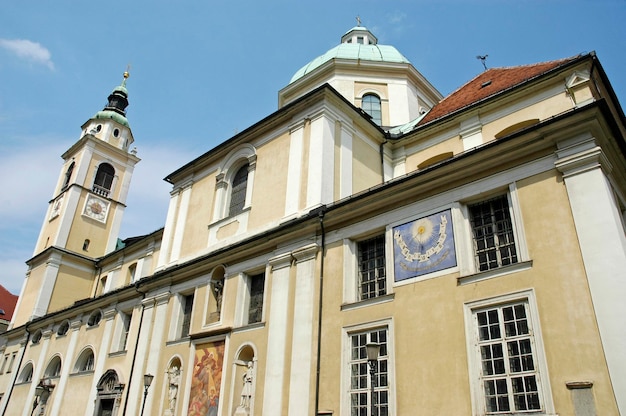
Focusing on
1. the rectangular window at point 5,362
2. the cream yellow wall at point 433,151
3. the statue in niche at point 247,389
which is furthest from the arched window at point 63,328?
the cream yellow wall at point 433,151

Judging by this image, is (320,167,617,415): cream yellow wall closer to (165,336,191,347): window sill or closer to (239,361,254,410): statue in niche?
(239,361,254,410): statue in niche

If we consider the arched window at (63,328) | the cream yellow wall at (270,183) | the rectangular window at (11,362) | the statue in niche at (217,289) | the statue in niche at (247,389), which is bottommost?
the statue in niche at (247,389)

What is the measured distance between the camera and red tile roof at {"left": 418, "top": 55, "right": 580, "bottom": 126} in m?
15.4

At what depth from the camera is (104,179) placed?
34406 millimetres

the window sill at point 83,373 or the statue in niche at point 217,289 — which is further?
the window sill at point 83,373

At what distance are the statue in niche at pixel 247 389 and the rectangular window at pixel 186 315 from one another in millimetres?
3807

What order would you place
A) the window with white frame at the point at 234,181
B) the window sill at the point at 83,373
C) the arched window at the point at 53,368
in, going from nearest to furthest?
1. the window with white frame at the point at 234,181
2. the window sill at the point at 83,373
3. the arched window at the point at 53,368

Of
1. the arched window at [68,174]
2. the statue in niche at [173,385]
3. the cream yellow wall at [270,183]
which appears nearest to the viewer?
the statue in niche at [173,385]

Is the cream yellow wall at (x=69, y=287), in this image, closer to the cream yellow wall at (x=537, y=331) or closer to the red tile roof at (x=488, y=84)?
the red tile roof at (x=488, y=84)

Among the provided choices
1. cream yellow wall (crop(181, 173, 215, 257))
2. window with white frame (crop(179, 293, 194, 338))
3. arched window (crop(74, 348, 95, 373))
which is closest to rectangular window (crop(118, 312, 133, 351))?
arched window (crop(74, 348, 95, 373))

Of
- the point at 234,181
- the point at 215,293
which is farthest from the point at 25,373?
the point at 234,181

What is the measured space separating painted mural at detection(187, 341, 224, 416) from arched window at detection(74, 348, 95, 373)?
8887mm

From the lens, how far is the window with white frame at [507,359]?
26.7 feet

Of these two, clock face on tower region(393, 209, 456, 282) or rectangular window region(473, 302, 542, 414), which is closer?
rectangular window region(473, 302, 542, 414)
